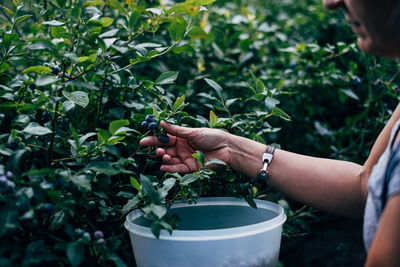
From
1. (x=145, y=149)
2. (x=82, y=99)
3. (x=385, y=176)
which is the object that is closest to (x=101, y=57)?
(x=82, y=99)

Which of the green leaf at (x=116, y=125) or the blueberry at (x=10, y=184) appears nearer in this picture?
the blueberry at (x=10, y=184)

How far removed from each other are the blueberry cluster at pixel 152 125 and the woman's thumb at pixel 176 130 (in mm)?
21

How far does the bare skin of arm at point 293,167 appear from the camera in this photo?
46.3 inches

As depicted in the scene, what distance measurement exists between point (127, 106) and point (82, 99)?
27 cm

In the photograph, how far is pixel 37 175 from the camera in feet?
2.75

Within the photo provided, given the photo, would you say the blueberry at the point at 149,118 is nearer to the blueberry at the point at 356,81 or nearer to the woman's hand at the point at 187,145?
the woman's hand at the point at 187,145

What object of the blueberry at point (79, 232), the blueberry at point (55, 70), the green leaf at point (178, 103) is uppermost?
the blueberry at point (55, 70)

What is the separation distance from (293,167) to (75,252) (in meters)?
0.75

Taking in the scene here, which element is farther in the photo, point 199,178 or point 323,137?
point 323,137

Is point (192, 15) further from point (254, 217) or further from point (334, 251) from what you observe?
point (334, 251)

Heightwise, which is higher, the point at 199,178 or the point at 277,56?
the point at 277,56

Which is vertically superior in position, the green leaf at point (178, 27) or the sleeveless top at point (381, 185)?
the green leaf at point (178, 27)

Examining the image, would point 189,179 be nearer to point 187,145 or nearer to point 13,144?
point 187,145

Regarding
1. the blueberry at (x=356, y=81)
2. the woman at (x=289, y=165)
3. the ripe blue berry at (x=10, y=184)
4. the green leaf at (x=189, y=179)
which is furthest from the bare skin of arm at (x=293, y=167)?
the blueberry at (x=356, y=81)
